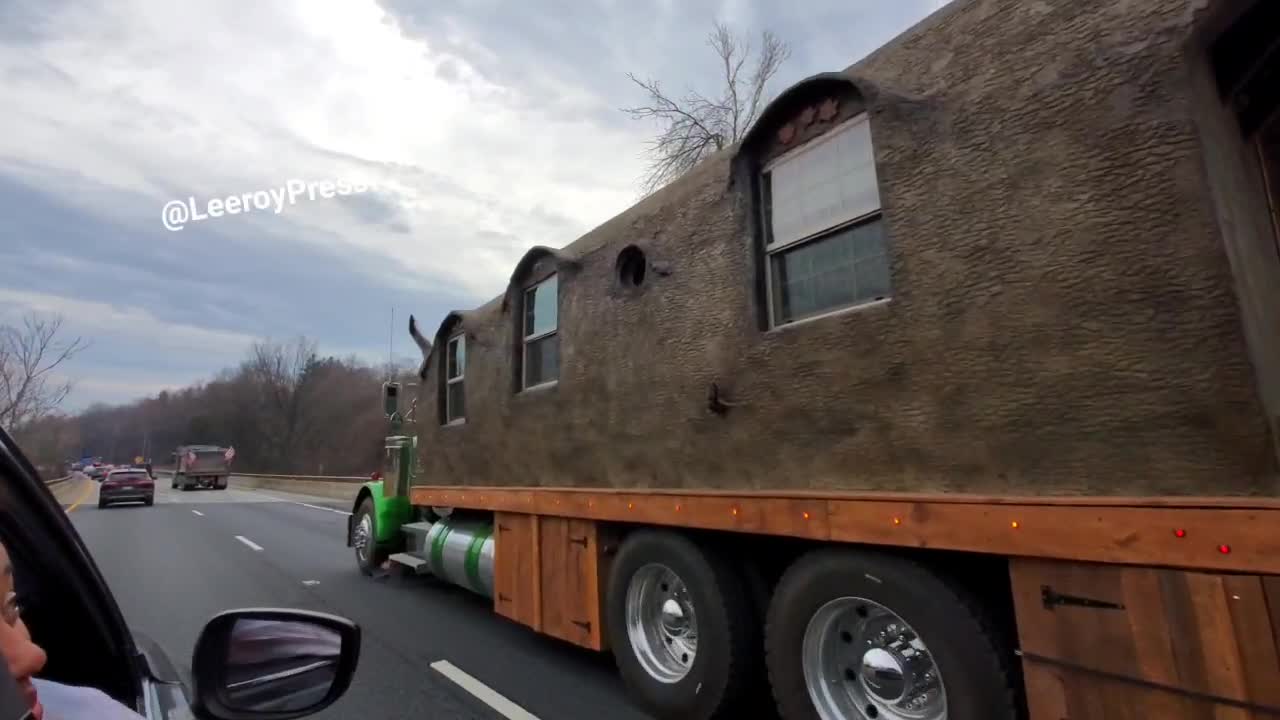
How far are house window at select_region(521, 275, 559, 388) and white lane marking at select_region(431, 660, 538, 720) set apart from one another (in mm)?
2291

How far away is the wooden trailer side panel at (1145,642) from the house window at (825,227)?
1433mm

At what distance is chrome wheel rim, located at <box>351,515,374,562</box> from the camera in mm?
8875

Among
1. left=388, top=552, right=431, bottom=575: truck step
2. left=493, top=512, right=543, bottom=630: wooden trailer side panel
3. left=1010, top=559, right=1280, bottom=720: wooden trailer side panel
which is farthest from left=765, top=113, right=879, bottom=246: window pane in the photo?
left=388, top=552, right=431, bottom=575: truck step

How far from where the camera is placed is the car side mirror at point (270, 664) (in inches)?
62.9

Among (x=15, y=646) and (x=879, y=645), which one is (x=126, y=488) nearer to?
(x=879, y=645)

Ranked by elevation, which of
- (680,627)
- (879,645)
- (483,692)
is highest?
(879,645)

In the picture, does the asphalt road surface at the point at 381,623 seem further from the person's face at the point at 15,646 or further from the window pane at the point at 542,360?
the window pane at the point at 542,360

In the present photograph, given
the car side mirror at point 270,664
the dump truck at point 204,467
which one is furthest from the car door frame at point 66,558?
the dump truck at point 204,467

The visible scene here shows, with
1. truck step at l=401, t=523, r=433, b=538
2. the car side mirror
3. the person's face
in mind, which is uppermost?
the person's face

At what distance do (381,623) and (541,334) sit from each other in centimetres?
318

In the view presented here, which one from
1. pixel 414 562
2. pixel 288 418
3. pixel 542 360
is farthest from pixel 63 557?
pixel 288 418

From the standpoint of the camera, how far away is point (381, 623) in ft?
21.3

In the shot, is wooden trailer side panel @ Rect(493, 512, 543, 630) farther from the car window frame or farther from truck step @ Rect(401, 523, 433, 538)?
the car window frame

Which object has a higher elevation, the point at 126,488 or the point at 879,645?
the point at 126,488
